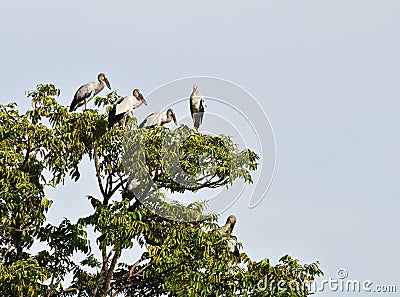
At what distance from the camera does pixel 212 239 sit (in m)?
14.9

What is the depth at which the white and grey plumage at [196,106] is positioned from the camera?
17328 millimetres

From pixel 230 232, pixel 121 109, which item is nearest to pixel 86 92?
pixel 121 109

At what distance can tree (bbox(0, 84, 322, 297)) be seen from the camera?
14.7 meters

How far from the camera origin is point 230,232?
53.2 ft

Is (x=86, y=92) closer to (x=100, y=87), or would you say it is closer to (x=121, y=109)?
(x=100, y=87)

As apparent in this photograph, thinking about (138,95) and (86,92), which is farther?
(86,92)

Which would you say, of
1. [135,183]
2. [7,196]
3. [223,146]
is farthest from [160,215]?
[7,196]

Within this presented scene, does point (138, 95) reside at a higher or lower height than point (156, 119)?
higher

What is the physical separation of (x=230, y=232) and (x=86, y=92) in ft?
13.5

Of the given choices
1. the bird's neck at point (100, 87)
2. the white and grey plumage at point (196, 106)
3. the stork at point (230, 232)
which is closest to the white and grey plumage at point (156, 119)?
the white and grey plumage at point (196, 106)

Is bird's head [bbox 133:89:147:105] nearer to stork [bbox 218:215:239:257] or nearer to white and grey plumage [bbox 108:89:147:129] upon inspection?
white and grey plumage [bbox 108:89:147:129]

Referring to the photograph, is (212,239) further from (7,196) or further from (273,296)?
(7,196)

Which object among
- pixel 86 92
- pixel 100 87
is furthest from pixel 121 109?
pixel 100 87

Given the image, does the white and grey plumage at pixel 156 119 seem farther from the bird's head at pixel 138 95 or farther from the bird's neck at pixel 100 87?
the bird's neck at pixel 100 87
